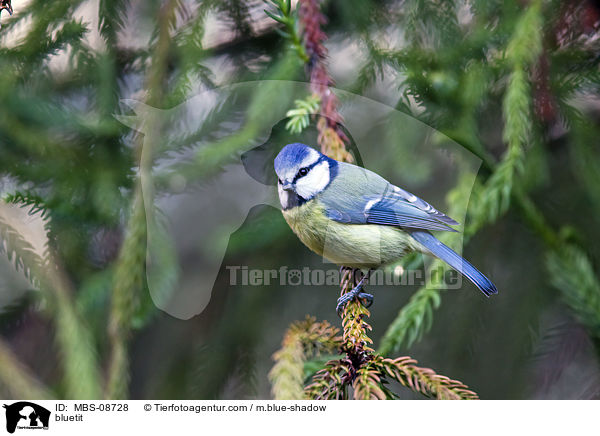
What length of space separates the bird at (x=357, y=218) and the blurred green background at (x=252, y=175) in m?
0.02

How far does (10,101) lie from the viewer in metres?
0.52

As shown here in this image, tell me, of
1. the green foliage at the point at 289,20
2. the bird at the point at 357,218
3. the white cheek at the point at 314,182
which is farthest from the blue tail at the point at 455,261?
the green foliage at the point at 289,20

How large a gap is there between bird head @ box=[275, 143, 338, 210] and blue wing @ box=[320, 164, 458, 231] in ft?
0.04

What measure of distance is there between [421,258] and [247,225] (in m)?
0.18

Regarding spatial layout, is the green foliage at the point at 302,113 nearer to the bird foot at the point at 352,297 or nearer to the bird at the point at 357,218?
the bird at the point at 357,218

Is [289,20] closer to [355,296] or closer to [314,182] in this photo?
[314,182]

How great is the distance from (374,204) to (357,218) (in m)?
0.02

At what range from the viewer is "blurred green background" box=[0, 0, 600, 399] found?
18.5 inches

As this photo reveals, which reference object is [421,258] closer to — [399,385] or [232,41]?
[399,385]

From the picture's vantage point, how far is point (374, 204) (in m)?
0.48

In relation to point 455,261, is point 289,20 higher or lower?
higher

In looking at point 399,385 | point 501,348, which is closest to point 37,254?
point 399,385

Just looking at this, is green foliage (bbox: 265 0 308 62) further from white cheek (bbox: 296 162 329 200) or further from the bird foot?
the bird foot

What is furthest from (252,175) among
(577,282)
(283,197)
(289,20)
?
(577,282)
